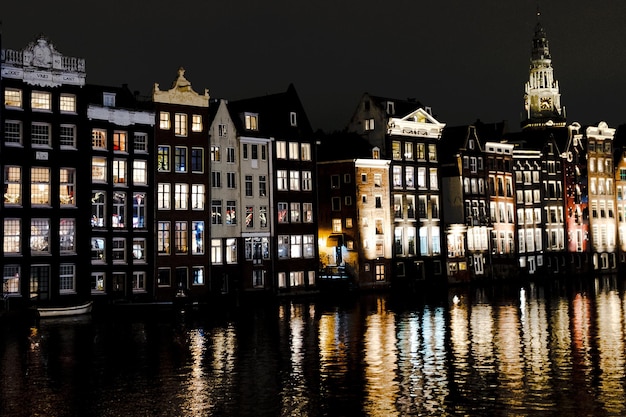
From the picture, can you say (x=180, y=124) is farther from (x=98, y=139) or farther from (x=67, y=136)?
(x=67, y=136)

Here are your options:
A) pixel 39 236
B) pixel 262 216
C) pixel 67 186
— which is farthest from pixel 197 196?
pixel 39 236

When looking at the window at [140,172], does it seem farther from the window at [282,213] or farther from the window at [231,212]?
the window at [282,213]

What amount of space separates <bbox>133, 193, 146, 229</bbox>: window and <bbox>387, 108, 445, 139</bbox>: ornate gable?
1528 inches

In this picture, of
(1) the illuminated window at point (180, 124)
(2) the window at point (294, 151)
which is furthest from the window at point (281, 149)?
(1) the illuminated window at point (180, 124)

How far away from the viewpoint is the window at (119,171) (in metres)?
81.6

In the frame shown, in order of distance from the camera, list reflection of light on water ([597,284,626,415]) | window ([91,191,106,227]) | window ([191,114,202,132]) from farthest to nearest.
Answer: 1. window ([191,114,202,132])
2. window ([91,191,106,227])
3. reflection of light on water ([597,284,626,415])

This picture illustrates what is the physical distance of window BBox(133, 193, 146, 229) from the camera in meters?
82.8

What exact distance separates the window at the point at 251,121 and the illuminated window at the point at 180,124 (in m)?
8.35

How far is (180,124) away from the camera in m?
87.6

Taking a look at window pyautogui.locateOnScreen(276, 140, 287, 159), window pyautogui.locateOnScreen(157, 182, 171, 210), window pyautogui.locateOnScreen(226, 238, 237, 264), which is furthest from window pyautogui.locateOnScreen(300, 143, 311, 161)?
window pyautogui.locateOnScreen(157, 182, 171, 210)

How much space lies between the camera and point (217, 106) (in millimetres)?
91750

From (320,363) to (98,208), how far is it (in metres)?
42.7

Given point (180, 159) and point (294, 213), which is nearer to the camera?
point (180, 159)

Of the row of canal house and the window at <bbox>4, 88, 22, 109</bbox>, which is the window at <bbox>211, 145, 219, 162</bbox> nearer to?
the row of canal house
